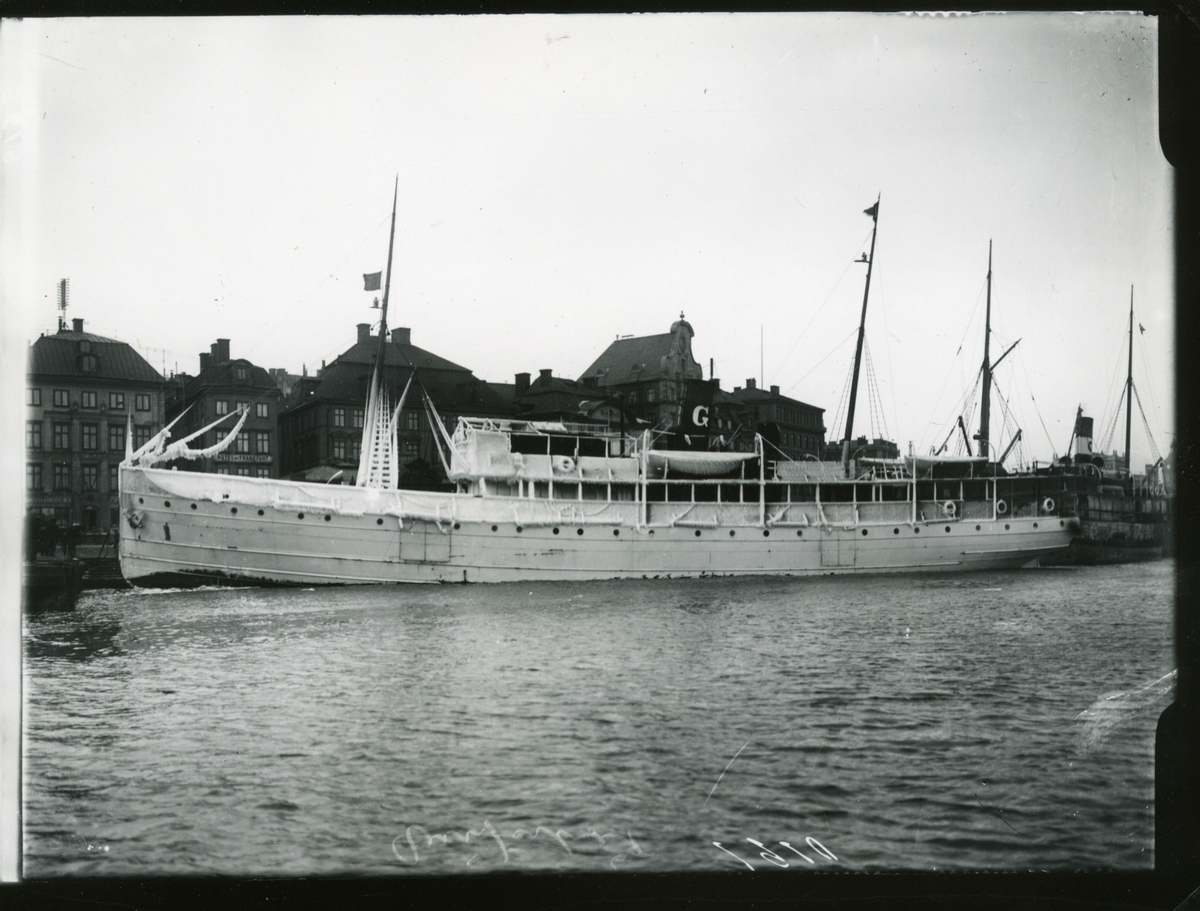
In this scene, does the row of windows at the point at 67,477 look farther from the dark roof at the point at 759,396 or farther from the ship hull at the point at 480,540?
the dark roof at the point at 759,396

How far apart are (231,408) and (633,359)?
7.02 metres

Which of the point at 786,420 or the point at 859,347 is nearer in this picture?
the point at 859,347

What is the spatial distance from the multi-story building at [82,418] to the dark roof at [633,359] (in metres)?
6.40

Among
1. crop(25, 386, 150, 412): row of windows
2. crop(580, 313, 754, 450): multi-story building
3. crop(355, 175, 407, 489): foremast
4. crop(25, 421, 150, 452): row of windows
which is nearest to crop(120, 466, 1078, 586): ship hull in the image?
crop(355, 175, 407, 489): foremast

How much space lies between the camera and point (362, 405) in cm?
1662

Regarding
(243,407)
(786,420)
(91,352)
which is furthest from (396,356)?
(786,420)

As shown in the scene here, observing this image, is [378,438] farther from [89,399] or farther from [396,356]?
[89,399]

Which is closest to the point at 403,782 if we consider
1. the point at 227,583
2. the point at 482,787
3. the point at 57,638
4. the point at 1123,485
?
the point at 482,787

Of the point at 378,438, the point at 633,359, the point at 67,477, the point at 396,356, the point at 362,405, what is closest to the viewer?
the point at 67,477

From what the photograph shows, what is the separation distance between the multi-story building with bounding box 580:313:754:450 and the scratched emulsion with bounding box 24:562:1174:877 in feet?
14.8

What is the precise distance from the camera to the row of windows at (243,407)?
14454 mm

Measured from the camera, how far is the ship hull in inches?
820

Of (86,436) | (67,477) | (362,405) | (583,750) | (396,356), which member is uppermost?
(396,356)

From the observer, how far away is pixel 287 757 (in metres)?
8.12
